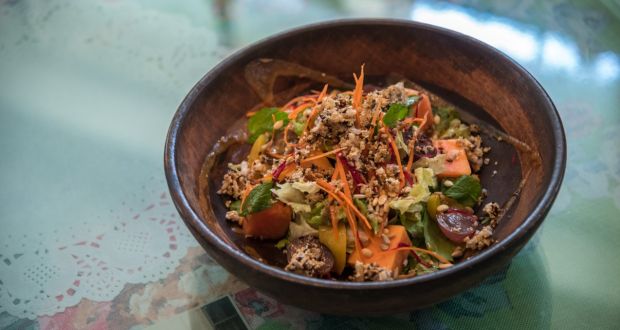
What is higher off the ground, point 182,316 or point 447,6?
point 447,6

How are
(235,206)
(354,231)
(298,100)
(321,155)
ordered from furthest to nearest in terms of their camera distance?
(298,100) → (235,206) → (321,155) → (354,231)

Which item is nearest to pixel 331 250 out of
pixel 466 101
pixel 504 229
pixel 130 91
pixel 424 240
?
pixel 424 240

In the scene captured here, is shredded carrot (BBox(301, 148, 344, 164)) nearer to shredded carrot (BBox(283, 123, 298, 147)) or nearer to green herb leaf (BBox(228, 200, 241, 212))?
shredded carrot (BBox(283, 123, 298, 147))

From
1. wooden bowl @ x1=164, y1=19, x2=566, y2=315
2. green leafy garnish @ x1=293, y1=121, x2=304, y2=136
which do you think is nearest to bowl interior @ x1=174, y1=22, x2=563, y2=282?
wooden bowl @ x1=164, y1=19, x2=566, y2=315

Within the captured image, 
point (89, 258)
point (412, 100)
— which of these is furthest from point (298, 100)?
point (89, 258)

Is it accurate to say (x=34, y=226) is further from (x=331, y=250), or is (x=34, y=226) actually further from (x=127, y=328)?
(x=331, y=250)

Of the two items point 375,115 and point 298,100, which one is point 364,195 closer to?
point 375,115
